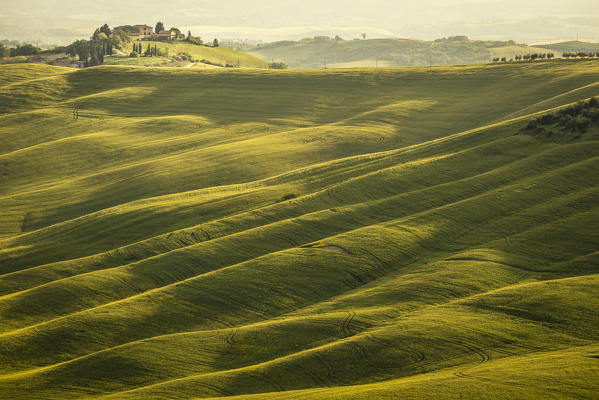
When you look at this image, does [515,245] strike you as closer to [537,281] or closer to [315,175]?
[537,281]

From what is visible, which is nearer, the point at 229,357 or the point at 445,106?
the point at 229,357

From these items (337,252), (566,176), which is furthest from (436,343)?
(566,176)

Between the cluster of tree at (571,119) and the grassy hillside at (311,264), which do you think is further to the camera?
the cluster of tree at (571,119)

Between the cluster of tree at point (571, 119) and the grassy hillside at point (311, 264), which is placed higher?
the cluster of tree at point (571, 119)

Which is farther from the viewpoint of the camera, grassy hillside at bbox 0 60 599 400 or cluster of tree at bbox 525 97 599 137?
cluster of tree at bbox 525 97 599 137
